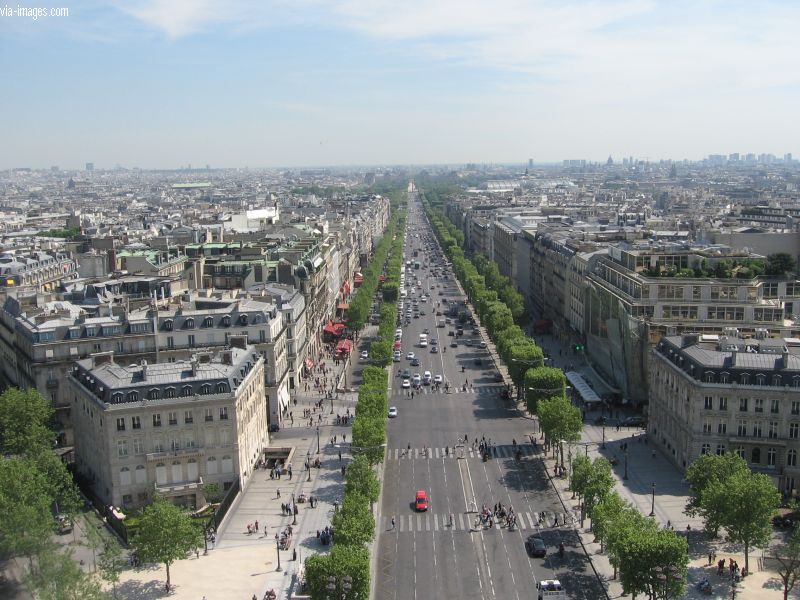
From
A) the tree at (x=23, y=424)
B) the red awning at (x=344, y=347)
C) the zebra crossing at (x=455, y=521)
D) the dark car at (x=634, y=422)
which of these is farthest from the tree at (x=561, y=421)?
the red awning at (x=344, y=347)

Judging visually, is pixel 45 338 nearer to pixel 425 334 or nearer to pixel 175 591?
pixel 175 591

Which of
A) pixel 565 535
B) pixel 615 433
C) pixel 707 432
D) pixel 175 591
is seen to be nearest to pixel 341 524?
pixel 175 591

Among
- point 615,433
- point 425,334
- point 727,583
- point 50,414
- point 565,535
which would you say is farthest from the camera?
point 425,334

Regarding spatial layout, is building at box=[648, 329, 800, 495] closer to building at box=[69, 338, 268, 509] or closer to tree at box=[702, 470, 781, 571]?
tree at box=[702, 470, 781, 571]

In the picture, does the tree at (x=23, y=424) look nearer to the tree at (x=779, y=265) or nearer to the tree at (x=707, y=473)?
the tree at (x=707, y=473)

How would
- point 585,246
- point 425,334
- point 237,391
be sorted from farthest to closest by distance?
point 425,334
point 585,246
point 237,391

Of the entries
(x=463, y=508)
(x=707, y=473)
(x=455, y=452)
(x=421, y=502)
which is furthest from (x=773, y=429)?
→ (x=421, y=502)

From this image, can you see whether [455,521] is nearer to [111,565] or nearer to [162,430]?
[162,430]
